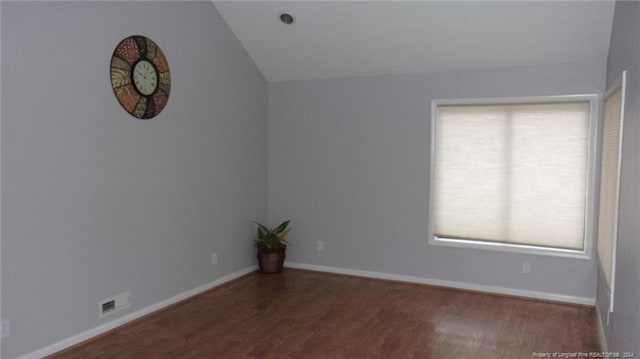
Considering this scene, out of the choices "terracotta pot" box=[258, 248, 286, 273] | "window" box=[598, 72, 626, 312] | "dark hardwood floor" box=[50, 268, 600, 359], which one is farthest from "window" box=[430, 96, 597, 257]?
"terracotta pot" box=[258, 248, 286, 273]

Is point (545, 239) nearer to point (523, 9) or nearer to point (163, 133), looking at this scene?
point (523, 9)

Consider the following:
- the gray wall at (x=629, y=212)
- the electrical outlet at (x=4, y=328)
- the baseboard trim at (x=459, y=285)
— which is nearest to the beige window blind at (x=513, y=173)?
the baseboard trim at (x=459, y=285)

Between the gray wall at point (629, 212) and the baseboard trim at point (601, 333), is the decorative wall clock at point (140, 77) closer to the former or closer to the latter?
the gray wall at point (629, 212)

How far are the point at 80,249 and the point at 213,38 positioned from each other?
2351 millimetres

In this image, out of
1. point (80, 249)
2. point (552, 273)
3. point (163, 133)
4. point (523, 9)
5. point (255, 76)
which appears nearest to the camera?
point (80, 249)

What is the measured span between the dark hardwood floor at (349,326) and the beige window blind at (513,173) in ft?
2.16

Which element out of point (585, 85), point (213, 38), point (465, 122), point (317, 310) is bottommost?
point (317, 310)

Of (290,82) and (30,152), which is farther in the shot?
(290,82)

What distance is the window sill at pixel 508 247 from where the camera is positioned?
4.11m

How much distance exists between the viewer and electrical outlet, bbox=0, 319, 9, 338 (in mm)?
2701

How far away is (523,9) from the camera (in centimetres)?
360

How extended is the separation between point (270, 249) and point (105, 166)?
2.17 m

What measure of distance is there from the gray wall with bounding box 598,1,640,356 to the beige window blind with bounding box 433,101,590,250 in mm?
1643

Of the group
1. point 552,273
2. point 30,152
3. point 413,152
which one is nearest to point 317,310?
point 413,152
